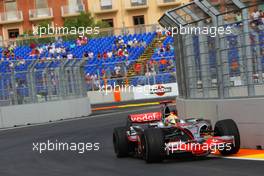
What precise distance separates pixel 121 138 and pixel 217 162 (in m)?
2.79

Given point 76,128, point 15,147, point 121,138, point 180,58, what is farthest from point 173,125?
point 76,128

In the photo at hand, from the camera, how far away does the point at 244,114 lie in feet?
40.1

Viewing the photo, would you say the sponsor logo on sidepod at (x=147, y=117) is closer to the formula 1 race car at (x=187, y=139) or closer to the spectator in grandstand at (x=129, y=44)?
the formula 1 race car at (x=187, y=139)

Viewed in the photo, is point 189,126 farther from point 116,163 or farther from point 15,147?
point 15,147

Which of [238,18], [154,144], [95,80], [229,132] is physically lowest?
[154,144]

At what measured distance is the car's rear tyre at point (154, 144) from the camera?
1127 centimetres

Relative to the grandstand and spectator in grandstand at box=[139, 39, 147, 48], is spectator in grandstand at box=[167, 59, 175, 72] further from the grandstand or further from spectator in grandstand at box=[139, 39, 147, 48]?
spectator in grandstand at box=[139, 39, 147, 48]

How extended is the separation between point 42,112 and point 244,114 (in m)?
16.2

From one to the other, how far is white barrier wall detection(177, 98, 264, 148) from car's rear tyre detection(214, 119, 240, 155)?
49 cm

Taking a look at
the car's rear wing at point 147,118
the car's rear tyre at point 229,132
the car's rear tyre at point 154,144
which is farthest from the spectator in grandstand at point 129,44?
the car's rear tyre at point 154,144

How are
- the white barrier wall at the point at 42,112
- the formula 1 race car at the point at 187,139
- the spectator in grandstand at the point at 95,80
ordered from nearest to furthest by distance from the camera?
the formula 1 race car at the point at 187,139
the white barrier wall at the point at 42,112
the spectator in grandstand at the point at 95,80

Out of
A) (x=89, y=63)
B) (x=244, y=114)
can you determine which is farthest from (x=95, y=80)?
(x=244, y=114)

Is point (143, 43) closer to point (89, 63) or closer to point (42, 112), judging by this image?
point (89, 63)

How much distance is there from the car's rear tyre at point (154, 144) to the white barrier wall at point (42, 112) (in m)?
15.5
